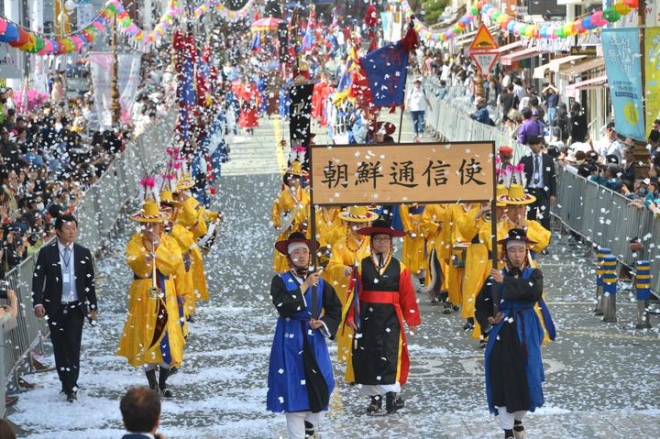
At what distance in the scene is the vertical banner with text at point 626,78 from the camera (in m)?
17.2

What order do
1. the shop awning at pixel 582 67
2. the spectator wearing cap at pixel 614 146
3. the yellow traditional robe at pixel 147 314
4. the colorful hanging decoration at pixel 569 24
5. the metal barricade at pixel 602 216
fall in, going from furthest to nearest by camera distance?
the shop awning at pixel 582 67, the spectator wearing cap at pixel 614 146, the colorful hanging decoration at pixel 569 24, the metal barricade at pixel 602 216, the yellow traditional robe at pixel 147 314

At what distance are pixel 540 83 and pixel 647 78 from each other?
31979 mm

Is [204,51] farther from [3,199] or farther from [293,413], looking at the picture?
[293,413]

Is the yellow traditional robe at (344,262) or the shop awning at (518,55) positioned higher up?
the shop awning at (518,55)

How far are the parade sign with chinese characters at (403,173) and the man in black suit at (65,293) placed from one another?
9.43ft

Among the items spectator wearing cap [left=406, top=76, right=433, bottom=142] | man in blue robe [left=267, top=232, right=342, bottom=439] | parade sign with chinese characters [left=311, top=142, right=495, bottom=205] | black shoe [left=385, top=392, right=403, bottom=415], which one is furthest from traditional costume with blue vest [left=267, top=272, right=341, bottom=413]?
spectator wearing cap [left=406, top=76, right=433, bottom=142]

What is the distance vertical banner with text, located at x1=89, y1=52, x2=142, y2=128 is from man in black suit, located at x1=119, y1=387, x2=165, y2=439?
23611mm

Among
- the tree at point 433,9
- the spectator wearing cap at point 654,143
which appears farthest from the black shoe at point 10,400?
the tree at point 433,9

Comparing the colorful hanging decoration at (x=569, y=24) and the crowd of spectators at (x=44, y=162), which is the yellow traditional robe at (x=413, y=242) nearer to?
the crowd of spectators at (x=44, y=162)

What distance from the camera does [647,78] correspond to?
17.0 m

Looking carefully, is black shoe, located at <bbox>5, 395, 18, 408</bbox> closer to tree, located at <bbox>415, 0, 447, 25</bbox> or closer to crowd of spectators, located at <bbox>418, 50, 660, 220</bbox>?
crowd of spectators, located at <bbox>418, 50, 660, 220</bbox>

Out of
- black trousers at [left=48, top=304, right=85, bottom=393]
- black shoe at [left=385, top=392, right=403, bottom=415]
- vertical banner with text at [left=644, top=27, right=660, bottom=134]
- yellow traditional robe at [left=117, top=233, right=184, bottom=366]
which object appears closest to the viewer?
black shoe at [left=385, top=392, right=403, bottom=415]

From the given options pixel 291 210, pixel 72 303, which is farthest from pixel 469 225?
pixel 72 303

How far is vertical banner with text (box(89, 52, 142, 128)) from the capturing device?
29.8 meters
